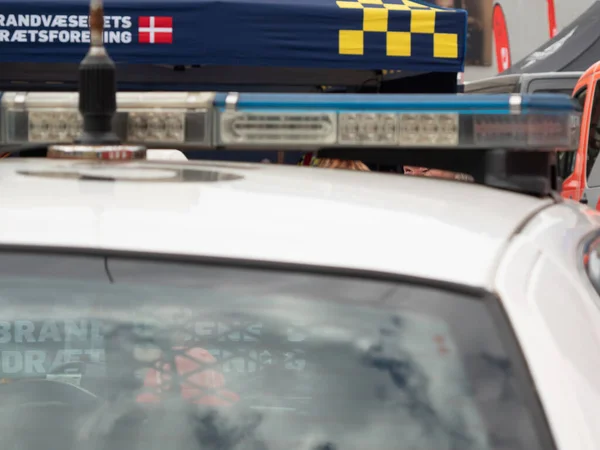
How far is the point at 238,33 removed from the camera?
17.8ft

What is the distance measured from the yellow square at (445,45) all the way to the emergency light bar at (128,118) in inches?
156

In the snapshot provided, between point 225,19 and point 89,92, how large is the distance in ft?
12.7

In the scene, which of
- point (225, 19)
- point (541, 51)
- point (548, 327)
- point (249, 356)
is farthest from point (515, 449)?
point (541, 51)

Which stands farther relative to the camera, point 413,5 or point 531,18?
point 531,18

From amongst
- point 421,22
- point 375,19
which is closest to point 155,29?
point 375,19

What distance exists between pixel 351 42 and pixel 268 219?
14.8 feet

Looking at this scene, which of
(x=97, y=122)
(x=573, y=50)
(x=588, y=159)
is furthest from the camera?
(x=573, y=50)

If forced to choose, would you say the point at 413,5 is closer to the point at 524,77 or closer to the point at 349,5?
the point at 349,5

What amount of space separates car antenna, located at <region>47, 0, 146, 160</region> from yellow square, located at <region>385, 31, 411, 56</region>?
3967 mm

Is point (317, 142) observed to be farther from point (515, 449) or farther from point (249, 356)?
point (515, 449)

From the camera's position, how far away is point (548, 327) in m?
1.00

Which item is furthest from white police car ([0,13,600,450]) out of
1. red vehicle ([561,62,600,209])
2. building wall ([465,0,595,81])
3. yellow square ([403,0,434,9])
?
building wall ([465,0,595,81])

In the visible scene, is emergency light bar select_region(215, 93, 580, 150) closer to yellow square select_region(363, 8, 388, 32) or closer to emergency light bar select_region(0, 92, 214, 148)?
emergency light bar select_region(0, 92, 214, 148)

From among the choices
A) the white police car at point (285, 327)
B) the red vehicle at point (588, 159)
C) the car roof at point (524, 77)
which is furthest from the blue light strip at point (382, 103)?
the car roof at point (524, 77)
